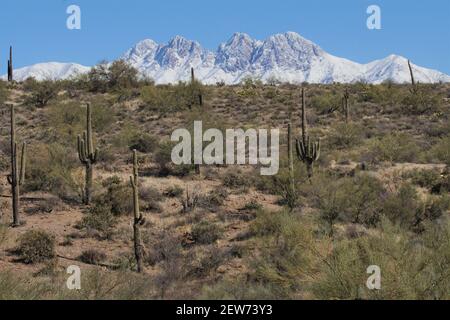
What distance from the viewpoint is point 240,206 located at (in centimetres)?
1756

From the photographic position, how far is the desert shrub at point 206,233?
13992 mm

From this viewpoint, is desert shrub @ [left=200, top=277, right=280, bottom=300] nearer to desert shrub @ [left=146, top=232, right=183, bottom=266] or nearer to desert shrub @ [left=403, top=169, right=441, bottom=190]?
desert shrub @ [left=146, top=232, right=183, bottom=266]

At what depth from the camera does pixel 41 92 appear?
3700 centimetres

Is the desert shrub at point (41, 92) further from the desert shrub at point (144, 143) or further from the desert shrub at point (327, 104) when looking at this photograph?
the desert shrub at point (327, 104)

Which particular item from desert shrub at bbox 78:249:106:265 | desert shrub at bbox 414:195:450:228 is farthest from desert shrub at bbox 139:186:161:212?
desert shrub at bbox 414:195:450:228

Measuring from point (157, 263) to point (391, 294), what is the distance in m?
6.18

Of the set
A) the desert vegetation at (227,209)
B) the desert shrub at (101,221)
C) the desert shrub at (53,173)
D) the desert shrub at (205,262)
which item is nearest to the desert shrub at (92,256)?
the desert vegetation at (227,209)

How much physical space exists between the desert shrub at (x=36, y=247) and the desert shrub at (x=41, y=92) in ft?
80.9

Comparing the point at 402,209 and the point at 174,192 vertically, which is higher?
the point at 174,192

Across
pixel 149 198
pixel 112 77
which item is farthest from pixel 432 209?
pixel 112 77

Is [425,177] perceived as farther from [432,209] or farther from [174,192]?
[174,192]

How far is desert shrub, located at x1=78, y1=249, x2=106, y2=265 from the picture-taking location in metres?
12.8

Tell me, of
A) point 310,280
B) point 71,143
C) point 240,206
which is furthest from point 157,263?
point 71,143

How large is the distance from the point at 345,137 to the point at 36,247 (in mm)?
17541
